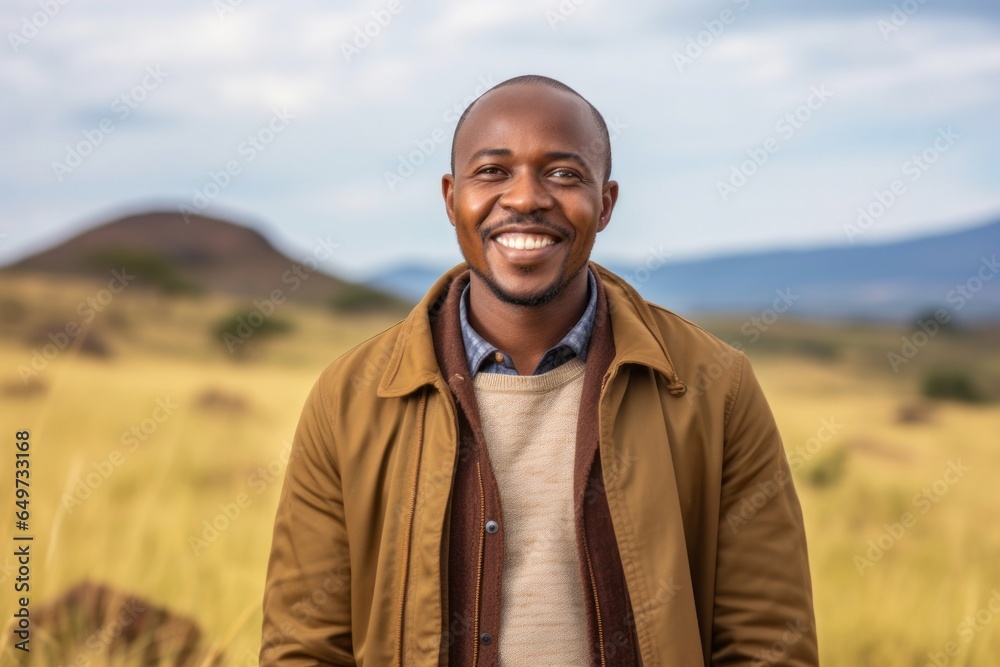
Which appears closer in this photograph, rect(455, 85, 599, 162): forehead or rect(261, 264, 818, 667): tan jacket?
rect(261, 264, 818, 667): tan jacket

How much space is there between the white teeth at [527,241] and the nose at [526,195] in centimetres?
6

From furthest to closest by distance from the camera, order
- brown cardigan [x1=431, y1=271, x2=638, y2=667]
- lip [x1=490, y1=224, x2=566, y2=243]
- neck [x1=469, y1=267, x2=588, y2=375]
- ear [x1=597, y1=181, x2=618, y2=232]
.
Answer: ear [x1=597, y1=181, x2=618, y2=232]
neck [x1=469, y1=267, x2=588, y2=375]
lip [x1=490, y1=224, x2=566, y2=243]
brown cardigan [x1=431, y1=271, x2=638, y2=667]

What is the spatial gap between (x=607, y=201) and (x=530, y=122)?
1.09 ft

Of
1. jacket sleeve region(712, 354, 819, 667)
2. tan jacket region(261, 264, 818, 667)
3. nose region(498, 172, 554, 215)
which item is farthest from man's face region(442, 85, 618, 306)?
jacket sleeve region(712, 354, 819, 667)

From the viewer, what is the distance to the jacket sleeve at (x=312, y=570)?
8.85 ft

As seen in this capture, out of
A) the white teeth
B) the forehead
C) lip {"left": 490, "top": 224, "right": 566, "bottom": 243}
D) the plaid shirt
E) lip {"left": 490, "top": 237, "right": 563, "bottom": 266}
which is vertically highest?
the forehead

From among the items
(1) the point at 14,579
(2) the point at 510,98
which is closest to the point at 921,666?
(2) the point at 510,98

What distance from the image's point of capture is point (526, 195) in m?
2.62

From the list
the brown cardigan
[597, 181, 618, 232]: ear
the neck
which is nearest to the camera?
the brown cardigan

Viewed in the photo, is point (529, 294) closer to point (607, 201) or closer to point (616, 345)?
point (616, 345)

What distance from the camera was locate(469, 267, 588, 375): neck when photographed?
274 cm

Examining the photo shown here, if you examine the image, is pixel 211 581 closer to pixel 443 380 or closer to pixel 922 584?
pixel 443 380

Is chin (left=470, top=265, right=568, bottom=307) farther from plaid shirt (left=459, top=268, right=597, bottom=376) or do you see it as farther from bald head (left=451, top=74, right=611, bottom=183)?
bald head (left=451, top=74, right=611, bottom=183)

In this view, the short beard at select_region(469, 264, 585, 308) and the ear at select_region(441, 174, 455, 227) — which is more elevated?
the ear at select_region(441, 174, 455, 227)
